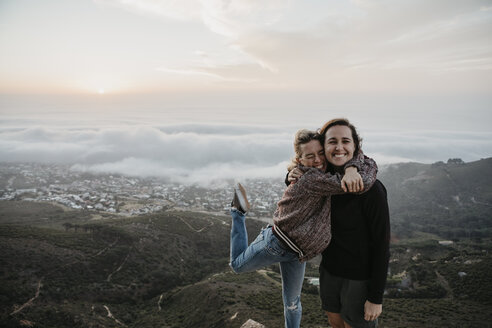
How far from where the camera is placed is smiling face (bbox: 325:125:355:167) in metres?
3.21

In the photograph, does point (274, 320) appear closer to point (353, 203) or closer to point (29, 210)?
point (353, 203)

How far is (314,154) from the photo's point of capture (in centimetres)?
350

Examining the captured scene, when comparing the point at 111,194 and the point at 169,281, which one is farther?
the point at 111,194

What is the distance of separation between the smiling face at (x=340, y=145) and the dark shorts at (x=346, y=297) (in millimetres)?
1489

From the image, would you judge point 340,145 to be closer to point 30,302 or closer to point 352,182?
point 352,182

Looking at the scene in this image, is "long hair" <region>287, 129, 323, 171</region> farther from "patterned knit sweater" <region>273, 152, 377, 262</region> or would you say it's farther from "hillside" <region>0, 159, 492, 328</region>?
"hillside" <region>0, 159, 492, 328</region>

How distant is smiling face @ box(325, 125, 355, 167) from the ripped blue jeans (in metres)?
1.32

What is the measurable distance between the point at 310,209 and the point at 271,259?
1.09 metres

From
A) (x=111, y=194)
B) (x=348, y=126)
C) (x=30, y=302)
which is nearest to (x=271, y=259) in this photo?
(x=348, y=126)

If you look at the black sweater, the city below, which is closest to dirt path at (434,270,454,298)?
the black sweater

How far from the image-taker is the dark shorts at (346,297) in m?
3.25

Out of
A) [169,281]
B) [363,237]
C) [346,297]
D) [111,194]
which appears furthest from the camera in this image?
[111,194]

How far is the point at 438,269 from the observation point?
32.7 m

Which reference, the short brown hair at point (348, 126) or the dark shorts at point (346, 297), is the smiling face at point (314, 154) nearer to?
the short brown hair at point (348, 126)
